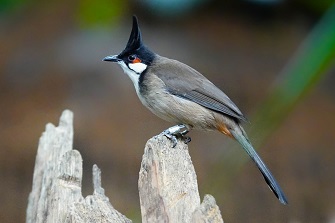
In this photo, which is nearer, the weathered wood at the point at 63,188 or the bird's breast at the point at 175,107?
the weathered wood at the point at 63,188

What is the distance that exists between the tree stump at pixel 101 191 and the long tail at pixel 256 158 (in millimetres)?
339

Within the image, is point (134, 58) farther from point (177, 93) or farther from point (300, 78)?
point (300, 78)

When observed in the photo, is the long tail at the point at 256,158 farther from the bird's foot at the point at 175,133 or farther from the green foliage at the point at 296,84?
the green foliage at the point at 296,84

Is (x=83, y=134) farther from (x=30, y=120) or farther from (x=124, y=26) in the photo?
(x=124, y=26)

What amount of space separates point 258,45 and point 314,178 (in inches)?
66.6

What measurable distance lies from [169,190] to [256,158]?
865 mm

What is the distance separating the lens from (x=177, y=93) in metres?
3.35

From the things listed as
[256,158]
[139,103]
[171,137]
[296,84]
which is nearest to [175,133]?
[171,137]

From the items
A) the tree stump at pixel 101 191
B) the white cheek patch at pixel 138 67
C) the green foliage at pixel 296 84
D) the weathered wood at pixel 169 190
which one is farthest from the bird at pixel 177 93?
the green foliage at pixel 296 84

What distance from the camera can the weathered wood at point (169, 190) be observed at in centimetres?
200

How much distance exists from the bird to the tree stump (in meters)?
0.33

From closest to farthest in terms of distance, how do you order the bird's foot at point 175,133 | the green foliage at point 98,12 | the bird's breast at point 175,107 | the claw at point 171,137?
the claw at point 171,137 → the bird's foot at point 175,133 → the bird's breast at point 175,107 → the green foliage at point 98,12

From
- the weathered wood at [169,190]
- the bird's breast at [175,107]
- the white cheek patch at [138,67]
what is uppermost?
the white cheek patch at [138,67]

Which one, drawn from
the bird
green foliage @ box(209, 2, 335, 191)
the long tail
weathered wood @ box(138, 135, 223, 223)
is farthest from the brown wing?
green foliage @ box(209, 2, 335, 191)
